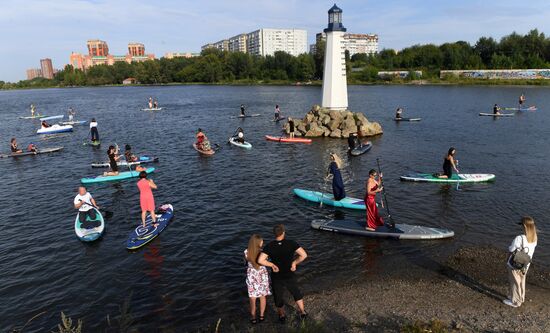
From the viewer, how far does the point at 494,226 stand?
16.0 meters

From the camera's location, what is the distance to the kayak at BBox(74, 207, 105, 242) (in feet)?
50.4

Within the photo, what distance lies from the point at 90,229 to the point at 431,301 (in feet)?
42.5

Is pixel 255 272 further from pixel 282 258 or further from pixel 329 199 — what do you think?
pixel 329 199

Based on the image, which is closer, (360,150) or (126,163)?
(126,163)

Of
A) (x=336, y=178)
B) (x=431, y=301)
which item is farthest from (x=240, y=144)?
(x=431, y=301)

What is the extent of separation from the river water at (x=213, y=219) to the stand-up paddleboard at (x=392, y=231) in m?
0.31

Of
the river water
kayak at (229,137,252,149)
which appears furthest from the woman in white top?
kayak at (229,137,252,149)

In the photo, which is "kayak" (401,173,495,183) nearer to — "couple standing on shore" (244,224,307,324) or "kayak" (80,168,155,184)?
"couple standing on shore" (244,224,307,324)

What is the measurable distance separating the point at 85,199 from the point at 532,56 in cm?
14253

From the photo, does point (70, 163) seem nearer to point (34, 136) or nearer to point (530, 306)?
point (34, 136)

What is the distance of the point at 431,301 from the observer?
10.6 m

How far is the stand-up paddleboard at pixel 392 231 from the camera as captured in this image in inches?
574

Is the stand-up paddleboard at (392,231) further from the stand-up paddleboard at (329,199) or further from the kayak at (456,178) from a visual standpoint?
the kayak at (456,178)

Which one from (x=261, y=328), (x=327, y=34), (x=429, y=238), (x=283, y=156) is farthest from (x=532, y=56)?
(x=261, y=328)
